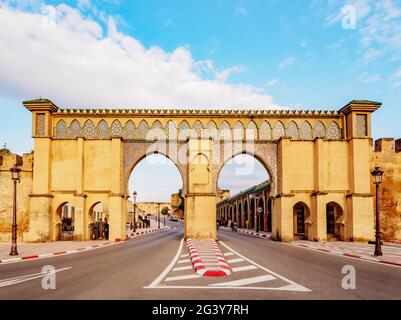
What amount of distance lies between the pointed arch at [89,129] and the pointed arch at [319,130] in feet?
48.7

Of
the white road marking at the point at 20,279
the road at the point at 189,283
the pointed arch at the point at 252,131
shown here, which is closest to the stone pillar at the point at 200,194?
the pointed arch at the point at 252,131

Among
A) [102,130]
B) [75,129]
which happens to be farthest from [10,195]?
[102,130]

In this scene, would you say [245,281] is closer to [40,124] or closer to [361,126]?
[361,126]

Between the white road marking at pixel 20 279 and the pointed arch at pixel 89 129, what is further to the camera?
the pointed arch at pixel 89 129

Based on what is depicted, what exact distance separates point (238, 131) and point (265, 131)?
186 centimetres

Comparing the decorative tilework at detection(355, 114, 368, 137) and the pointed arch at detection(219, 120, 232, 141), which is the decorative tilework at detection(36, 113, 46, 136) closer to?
the pointed arch at detection(219, 120, 232, 141)

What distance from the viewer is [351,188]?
28062 millimetres

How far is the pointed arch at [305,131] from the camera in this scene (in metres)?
29.4

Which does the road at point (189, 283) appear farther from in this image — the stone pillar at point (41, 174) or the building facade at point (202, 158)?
the building facade at point (202, 158)

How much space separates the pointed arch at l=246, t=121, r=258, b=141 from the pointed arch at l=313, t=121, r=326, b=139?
3944 mm
